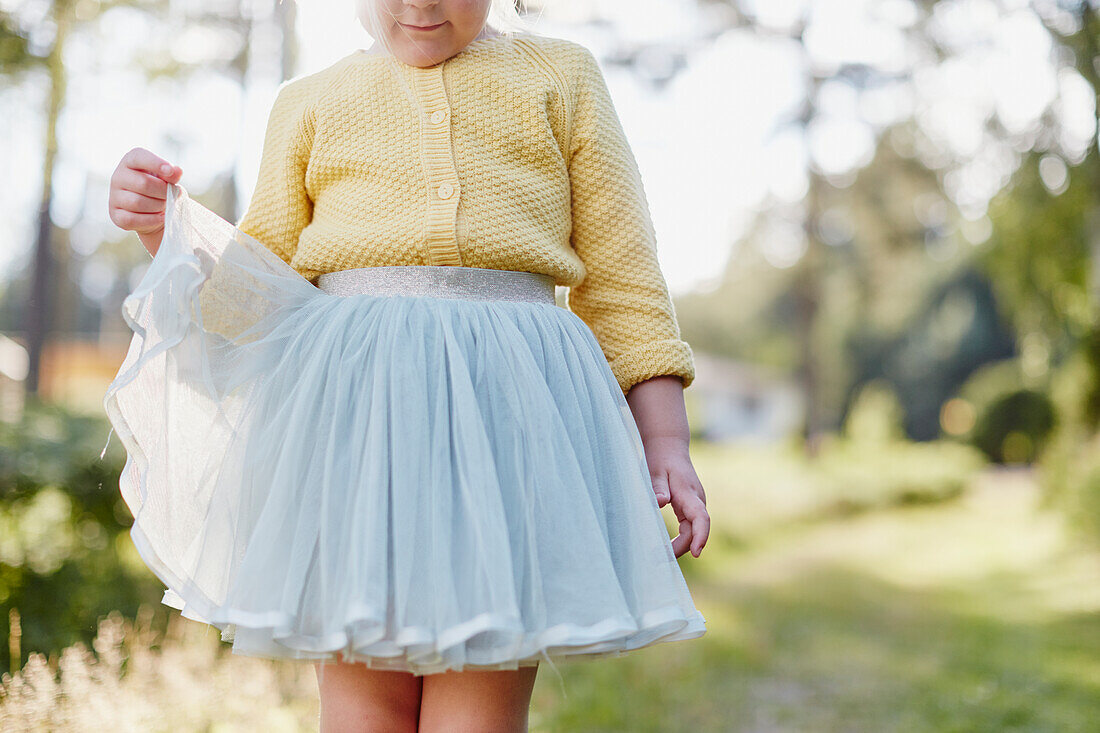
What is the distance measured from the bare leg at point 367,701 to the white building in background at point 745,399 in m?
44.5

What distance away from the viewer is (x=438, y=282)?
5.13 feet

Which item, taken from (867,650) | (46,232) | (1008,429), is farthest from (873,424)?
(46,232)

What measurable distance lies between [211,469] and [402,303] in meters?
0.37

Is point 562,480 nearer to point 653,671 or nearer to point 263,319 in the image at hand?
point 263,319

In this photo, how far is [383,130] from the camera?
1644 millimetres

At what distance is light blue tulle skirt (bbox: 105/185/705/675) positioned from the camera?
1269 mm

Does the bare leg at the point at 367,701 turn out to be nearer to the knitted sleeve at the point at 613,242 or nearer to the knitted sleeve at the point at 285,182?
the knitted sleeve at the point at 613,242

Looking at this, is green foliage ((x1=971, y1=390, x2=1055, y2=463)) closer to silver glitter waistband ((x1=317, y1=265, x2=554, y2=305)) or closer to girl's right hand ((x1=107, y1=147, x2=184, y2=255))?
silver glitter waistband ((x1=317, y1=265, x2=554, y2=305))

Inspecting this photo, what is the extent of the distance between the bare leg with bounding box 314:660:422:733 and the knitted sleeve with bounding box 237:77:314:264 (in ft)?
2.37

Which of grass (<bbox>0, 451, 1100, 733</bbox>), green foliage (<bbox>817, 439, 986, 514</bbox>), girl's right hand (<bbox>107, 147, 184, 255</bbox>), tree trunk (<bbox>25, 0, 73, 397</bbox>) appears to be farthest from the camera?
green foliage (<bbox>817, 439, 986, 514</bbox>)

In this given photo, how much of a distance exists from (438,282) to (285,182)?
39 centimetres

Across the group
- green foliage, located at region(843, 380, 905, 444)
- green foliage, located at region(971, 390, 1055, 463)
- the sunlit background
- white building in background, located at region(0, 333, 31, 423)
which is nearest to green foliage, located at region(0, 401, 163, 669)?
the sunlit background

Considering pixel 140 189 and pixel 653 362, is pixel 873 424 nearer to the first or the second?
pixel 653 362

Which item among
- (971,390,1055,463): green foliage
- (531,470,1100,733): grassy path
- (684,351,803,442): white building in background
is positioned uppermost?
(531,470,1100,733): grassy path
